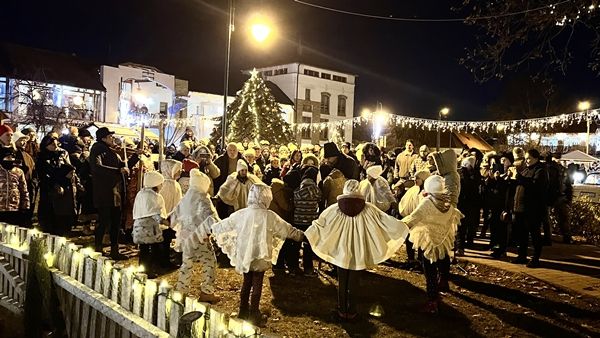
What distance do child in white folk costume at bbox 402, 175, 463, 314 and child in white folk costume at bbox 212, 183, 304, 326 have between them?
62.9 inches

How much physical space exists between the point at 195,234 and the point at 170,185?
215 centimetres

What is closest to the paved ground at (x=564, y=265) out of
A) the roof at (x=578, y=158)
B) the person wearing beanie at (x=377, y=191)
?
the person wearing beanie at (x=377, y=191)

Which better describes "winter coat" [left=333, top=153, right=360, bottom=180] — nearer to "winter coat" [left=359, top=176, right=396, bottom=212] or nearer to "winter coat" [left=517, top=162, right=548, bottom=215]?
"winter coat" [left=359, top=176, right=396, bottom=212]

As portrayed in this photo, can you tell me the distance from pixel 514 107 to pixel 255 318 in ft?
165

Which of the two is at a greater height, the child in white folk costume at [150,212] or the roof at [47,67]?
the roof at [47,67]

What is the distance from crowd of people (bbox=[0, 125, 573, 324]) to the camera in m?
6.15

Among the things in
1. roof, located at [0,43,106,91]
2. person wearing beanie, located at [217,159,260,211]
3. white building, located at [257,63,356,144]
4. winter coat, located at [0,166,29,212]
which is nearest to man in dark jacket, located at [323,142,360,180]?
person wearing beanie, located at [217,159,260,211]

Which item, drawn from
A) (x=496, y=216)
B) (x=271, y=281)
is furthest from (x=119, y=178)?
(x=496, y=216)

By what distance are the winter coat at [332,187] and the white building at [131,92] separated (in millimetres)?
36015

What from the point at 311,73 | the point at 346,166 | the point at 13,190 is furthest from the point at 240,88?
the point at 13,190

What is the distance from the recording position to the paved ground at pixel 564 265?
8490 mm

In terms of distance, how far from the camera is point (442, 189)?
21.7 feet

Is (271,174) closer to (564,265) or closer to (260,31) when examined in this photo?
(260,31)

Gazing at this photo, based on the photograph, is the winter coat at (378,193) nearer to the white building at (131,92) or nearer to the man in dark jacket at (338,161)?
the man in dark jacket at (338,161)
